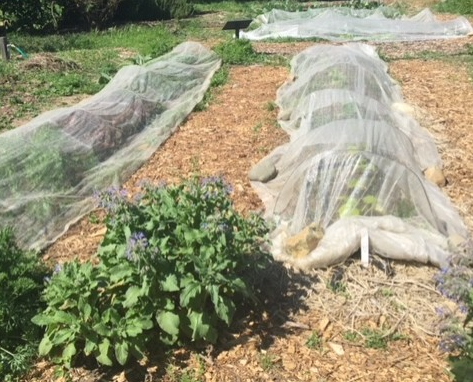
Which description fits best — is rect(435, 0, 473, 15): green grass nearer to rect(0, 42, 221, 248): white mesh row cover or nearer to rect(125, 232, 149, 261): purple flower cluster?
rect(0, 42, 221, 248): white mesh row cover

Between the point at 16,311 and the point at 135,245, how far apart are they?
85 centimetres

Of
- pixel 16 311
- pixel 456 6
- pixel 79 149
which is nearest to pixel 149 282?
pixel 16 311

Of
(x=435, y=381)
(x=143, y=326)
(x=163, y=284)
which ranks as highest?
(x=163, y=284)

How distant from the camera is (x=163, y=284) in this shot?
2.74m

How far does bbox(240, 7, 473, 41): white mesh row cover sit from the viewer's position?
1303 cm

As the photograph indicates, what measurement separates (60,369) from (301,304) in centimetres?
137

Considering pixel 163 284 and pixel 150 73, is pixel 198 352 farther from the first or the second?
pixel 150 73

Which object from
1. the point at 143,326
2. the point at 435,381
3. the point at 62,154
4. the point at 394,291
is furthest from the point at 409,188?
the point at 62,154

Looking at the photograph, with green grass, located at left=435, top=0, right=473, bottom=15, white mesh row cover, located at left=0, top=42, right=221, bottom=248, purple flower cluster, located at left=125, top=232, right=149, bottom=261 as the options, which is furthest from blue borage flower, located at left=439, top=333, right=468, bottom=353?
green grass, located at left=435, top=0, right=473, bottom=15

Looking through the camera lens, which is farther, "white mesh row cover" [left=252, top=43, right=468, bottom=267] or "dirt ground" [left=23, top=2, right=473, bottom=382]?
"white mesh row cover" [left=252, top=43, right=468, bottom=267]

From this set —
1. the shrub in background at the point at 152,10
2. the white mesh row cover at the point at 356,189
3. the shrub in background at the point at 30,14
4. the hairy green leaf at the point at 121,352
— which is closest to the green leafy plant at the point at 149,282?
the hairy green leaf at the point at 121,352

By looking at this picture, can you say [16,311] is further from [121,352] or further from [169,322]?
[169,322]

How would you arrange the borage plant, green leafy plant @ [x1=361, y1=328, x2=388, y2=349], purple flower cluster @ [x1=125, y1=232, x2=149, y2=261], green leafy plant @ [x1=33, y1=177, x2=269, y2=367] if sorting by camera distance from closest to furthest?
1. the borage plant
2. purple flower cluster @ [x1=125, y1=232, x2=149, y2=261]
3. green leafy plant @ [x1=33, y1=177, x2=269, y2=367]
4. green leafy plant @ [x1=361, y1=328, x2=388, y2=349]

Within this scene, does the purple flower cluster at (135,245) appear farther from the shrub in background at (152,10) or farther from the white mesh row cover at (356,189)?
the shrub in background at (152,10)
